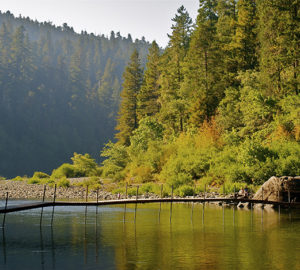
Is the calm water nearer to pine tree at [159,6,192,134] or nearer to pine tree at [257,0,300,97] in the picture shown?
pine tree at [257,0,300,97]

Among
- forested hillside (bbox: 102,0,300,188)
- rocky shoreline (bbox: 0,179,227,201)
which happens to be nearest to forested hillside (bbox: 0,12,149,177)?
forested hillside (bbox: 102,0,300,188)

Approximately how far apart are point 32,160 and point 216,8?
2236 inches

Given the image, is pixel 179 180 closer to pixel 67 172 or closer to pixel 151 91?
pixel 67 172

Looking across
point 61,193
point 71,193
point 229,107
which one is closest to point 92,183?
point 61,193

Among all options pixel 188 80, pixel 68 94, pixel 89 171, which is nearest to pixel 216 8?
pixel 188 80

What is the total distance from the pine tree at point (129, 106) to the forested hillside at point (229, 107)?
27.7 ft

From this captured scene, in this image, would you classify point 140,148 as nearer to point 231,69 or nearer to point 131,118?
point 231,69

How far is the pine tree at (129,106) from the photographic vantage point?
63938mm

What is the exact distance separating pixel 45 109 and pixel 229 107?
79531 mm

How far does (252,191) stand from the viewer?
29297 millimetres

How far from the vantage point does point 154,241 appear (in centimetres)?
1598

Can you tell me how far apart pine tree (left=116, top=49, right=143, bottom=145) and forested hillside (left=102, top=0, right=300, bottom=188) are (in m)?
8.44

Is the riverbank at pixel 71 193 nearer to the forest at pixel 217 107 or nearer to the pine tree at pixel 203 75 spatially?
the forest at pixel 217 107

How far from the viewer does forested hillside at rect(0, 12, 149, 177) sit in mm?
100419
